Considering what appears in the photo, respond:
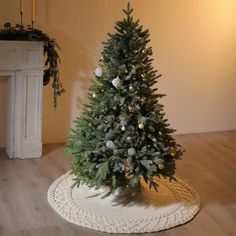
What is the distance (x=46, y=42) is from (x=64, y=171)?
1.11 metres

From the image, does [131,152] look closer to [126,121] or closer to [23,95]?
[126,121]

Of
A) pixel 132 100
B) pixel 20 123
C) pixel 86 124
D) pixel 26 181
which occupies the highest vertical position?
Answer: pixel 132 100

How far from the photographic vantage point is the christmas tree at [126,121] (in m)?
3.22

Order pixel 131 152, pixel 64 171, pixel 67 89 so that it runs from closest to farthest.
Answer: pixel 131 152 < pixel 64 171 < pixel 67 89

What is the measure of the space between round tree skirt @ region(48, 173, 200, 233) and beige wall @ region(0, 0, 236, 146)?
1.31m

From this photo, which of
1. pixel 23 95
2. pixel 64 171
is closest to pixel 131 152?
pixel 64 171

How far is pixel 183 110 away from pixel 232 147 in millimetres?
693

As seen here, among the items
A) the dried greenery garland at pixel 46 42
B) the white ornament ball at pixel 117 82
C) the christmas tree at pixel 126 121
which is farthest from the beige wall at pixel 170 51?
the white ornament ball at pixel 117 82

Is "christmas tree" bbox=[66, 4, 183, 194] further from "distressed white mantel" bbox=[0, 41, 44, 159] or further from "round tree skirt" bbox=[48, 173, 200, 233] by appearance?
"distressed white mantel" bbox=[0, 41, 44, 159]

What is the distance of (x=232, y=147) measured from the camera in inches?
196

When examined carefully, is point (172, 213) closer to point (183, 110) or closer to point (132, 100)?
point (132, 100)

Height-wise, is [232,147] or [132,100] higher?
[132,100]

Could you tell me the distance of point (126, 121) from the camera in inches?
127

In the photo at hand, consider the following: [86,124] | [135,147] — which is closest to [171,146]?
[135,147]
